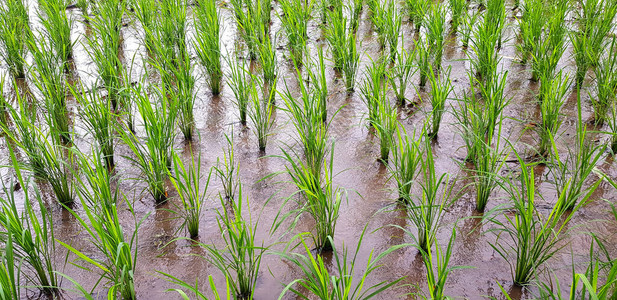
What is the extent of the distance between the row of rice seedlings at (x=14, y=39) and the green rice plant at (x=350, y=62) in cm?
221

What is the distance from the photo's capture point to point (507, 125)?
3104mm

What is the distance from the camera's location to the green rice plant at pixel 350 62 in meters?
3.37

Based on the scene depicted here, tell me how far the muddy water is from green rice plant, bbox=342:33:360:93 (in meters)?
0.09

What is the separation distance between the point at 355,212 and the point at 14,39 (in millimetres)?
2919

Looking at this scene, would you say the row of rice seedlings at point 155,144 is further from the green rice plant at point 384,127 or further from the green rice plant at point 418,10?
the green rice plant at point 418,10

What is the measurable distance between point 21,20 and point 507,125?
12.6 ft

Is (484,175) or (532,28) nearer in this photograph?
(484,175)

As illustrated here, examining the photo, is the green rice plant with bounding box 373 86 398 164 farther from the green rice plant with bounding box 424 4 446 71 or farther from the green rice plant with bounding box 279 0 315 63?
the green rice plant with bounding box 279 0 315 63

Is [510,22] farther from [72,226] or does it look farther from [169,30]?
[72,226]

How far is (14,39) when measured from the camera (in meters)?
3.65

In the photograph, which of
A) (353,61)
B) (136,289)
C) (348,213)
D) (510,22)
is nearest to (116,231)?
(136,289)

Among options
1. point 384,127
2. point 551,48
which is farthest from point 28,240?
point 551,48

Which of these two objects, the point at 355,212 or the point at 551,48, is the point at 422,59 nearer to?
the point at 551,48

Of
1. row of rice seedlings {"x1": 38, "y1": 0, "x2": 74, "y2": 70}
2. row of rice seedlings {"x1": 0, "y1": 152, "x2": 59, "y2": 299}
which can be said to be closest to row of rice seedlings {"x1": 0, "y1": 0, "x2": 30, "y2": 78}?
row of rice seedlings {"x1": 38, "y1": 0, "x2": 74, "y2": 70}
